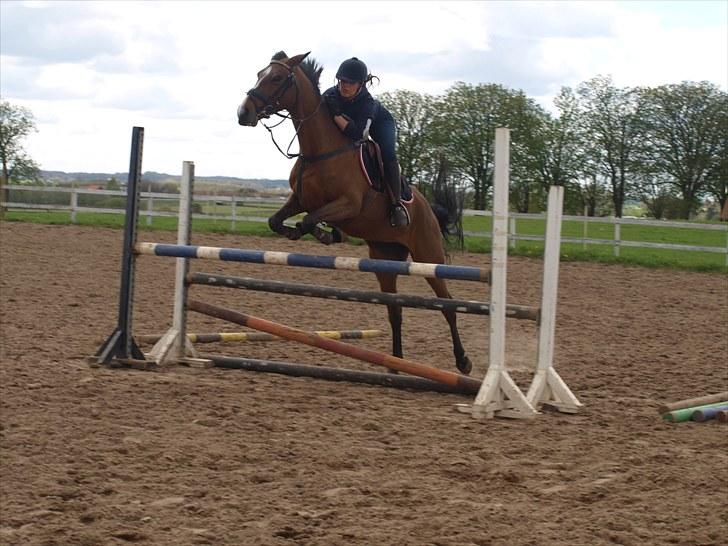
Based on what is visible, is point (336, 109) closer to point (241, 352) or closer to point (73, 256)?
point (241, 352)

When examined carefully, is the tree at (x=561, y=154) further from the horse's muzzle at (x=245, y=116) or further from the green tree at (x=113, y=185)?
the horse's muzzle at (x=245, y=116)

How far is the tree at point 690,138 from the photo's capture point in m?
27.4

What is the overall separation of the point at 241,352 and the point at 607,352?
332 centimetres

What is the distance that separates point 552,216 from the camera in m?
5.89

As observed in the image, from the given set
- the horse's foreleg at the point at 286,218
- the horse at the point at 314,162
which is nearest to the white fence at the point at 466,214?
the horse at the point at 314,162

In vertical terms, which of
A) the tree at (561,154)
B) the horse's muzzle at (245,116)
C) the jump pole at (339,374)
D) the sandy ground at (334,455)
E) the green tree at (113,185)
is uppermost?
the tree at (561,154)

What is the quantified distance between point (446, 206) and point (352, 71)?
197 cm

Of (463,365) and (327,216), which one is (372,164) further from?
(463,365)

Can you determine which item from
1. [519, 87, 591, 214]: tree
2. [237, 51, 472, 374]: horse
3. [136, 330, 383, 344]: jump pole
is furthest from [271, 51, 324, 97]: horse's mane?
[519, 87, 591, 214]: tree

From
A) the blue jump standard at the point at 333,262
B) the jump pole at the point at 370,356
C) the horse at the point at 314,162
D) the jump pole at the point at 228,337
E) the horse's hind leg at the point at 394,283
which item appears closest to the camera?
the blue jump standard at the point at 333,262

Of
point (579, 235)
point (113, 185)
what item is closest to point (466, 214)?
point (579, 235)

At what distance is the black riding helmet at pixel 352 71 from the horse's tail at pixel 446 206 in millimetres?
1824

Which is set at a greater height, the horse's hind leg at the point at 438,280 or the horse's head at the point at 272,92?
the horse's head at the point at 272,92

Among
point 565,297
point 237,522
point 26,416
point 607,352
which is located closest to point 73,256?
point 565,297
